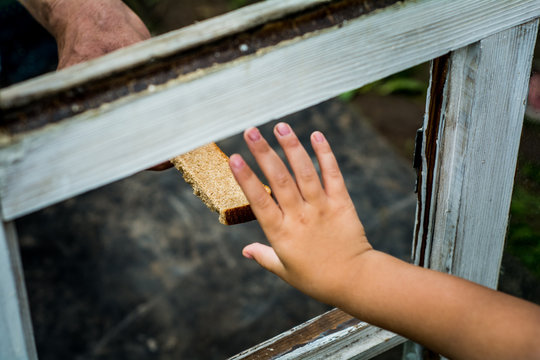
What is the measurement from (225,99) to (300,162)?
18 centimetres

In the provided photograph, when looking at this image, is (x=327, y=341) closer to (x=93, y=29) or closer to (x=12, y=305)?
(x=12, y=305)

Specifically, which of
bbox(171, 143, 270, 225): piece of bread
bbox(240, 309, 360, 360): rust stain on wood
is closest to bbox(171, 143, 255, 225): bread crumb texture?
bbox(171, 143, 270, 225): piece of bread

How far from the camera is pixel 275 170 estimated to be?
0.78 m

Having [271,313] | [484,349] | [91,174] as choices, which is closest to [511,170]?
[484,349]

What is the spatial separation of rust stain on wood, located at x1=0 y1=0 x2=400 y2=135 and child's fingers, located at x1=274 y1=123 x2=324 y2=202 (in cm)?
15

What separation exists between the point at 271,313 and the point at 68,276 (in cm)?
123

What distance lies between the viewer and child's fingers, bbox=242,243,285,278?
0.88 m

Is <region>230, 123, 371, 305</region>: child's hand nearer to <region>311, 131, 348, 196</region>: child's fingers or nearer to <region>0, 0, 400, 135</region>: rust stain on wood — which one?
<region>311, 131, 348, 196</region>: child's fingers

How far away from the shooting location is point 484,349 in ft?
2.42

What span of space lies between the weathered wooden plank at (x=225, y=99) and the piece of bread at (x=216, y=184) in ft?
0.95

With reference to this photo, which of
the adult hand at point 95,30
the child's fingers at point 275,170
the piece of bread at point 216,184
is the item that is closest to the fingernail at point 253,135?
the child's fingers at point 275,170

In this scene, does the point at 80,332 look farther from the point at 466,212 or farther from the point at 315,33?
the point at 315,33

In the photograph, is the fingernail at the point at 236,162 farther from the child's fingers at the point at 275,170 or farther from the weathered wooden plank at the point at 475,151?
the weathered wooden plank at the point at 475,151

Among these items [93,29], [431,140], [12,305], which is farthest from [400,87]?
[12,305]
